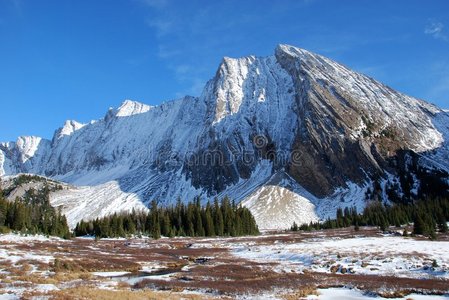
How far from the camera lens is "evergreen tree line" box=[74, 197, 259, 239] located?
137 metres

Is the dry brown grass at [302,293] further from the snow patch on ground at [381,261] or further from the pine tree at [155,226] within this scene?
the pine tree at [155,226]

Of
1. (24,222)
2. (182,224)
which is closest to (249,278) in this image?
(24,222)

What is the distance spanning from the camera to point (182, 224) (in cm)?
14612

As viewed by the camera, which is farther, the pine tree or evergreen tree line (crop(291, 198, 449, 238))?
the pine tree

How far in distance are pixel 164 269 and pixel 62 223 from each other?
8661 centimetres

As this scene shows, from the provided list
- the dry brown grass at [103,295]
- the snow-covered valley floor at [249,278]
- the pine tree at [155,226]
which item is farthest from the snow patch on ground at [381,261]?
the pine tree at [155,226]

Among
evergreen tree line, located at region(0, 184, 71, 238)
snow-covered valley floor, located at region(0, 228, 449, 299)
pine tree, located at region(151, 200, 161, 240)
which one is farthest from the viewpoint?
pine tree, located at region(151, 200, 161, 240)

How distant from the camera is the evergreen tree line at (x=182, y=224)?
13700cm

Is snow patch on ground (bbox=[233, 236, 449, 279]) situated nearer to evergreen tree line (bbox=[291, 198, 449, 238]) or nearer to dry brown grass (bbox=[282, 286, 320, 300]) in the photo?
dry brown grass (bbox=[282, 286, 320, 300])

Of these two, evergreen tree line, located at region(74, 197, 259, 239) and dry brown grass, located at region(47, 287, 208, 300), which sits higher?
evergreen tree line, located at region(74, 197, 259, 239)

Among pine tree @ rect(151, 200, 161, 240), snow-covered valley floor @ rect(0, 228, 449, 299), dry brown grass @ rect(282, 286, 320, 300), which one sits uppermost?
pine tree @ rect(151, 200, 161, 240)

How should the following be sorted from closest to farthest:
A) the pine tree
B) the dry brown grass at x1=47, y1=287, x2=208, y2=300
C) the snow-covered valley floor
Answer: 1. the dry brown grass at x1=47, y1=287, x2=208, y2=300
2. the snow-covered valley floor
3. the pine tree

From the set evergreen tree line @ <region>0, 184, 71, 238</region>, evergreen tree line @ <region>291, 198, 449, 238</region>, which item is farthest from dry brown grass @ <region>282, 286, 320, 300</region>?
evergreen tree line @ <region>0, 184, 71, 238</region>

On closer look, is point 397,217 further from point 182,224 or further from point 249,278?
point 249,278
